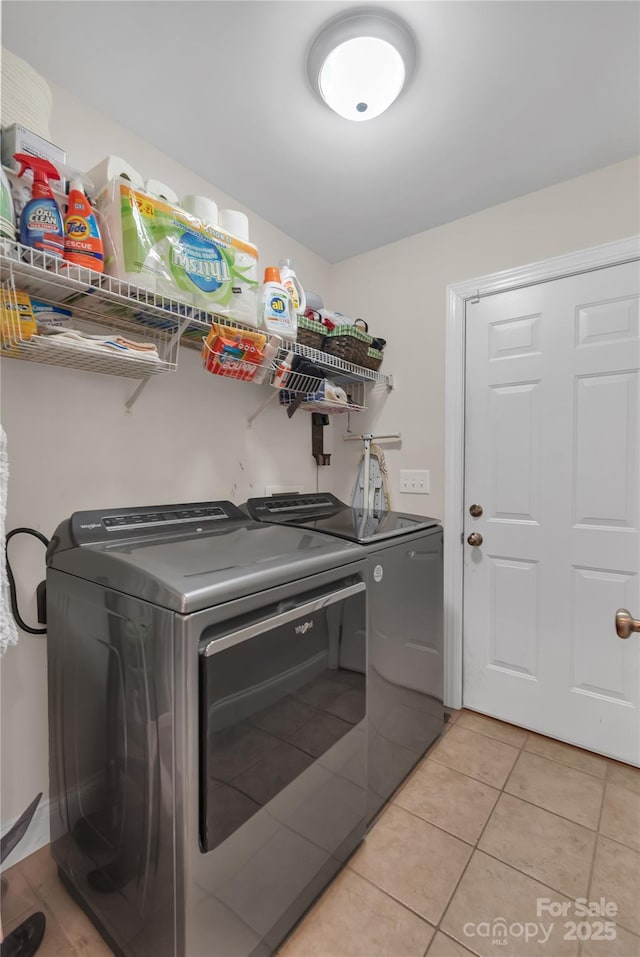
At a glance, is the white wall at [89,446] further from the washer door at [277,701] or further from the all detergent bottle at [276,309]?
the washer door at [277,701]

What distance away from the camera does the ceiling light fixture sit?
3.88 feet

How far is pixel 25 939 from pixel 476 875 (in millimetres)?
1200

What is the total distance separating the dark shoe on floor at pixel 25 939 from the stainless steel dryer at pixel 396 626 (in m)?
0.95

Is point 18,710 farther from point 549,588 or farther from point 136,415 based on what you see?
point 549,588

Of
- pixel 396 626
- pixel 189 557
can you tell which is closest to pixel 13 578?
pixel 189 557

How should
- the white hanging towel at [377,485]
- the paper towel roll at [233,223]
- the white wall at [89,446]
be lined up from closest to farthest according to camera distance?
the white wall at [89,446] < the paper towel roll at [233,223] < the white hanging towel at [377,485]

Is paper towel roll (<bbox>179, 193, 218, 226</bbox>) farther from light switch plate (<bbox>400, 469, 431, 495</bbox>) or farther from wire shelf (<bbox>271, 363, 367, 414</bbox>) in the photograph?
light switch plate (<bbox>400, 469, 431, 495</bbox>)

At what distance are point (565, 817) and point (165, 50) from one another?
2.78 metres

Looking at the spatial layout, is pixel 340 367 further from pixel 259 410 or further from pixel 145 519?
pixel 145 519

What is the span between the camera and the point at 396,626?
5.19ft

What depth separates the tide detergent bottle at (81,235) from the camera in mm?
1094

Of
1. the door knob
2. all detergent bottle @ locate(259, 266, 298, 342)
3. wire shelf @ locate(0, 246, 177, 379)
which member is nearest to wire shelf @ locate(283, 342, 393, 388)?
all detergent bottle @ locate(259, 266, 298, 342)

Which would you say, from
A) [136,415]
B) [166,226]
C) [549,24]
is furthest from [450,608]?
[549,24]

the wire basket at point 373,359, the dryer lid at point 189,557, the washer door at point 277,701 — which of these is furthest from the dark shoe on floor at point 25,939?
the wire basket at point 373,359
